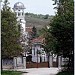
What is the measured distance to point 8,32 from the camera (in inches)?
1272

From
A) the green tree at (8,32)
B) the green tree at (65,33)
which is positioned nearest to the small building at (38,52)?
the green tree at (8,32)

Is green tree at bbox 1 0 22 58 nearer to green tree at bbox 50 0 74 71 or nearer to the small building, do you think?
green tree at bbox 50 0 74 71

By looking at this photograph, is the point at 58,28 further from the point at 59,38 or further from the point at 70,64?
the point at 70,64

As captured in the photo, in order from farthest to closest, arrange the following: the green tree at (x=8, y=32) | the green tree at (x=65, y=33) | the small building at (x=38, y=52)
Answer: the small building at (x=38, y=52) < the green tree at (x=8, y=32) < the green tree at (x=65, y=33)

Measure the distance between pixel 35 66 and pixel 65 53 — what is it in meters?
26.3

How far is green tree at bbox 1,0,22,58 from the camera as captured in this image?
31277 mm

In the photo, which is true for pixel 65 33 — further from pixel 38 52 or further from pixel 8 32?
pixel 38 52

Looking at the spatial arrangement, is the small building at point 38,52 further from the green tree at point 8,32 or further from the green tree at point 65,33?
the green tree at point 65,33

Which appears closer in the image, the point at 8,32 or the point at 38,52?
the point at 8,32

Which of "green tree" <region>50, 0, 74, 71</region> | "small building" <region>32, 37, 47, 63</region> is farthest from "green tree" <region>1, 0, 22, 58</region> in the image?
"small building" <region>32, 37, 47, 63</region>

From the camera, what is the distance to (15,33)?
3381cm

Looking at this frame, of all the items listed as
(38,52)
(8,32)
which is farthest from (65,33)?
(38,52)

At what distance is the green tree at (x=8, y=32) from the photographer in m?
31.3

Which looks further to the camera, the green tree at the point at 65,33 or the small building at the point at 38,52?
the small building at the point at 38,52
